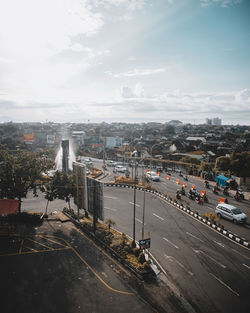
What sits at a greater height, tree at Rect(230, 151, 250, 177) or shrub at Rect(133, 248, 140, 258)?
tree at Rect(230, 151, 250, 177)

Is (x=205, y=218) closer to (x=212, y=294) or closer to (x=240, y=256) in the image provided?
(x=240, y=256)

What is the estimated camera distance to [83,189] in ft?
75.0

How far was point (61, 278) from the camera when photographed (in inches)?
580

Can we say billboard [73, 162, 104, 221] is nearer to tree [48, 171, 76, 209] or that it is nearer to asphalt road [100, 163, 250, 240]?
tree [48, 171, 76, 209]

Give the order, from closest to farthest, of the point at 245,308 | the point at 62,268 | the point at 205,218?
the point at 245,308 → the point at 62,268 → the point at 205,218

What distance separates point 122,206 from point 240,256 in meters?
→ 15.3

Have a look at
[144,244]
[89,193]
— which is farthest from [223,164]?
[144,244]

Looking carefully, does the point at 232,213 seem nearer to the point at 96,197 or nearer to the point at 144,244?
the point at 144,244

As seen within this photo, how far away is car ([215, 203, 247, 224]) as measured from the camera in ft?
74.9

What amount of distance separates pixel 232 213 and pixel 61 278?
59.6ft

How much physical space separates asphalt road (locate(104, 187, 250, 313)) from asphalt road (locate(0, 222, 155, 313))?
3540 millimetres

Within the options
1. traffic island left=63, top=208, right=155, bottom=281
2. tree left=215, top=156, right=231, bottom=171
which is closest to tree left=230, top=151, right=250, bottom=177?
tree left=215, top=156, right=231, bottom=171

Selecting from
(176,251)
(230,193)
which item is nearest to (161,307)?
(176,251)

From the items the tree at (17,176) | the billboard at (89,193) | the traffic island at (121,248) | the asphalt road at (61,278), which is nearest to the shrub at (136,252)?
the traffic island at (121,248)
